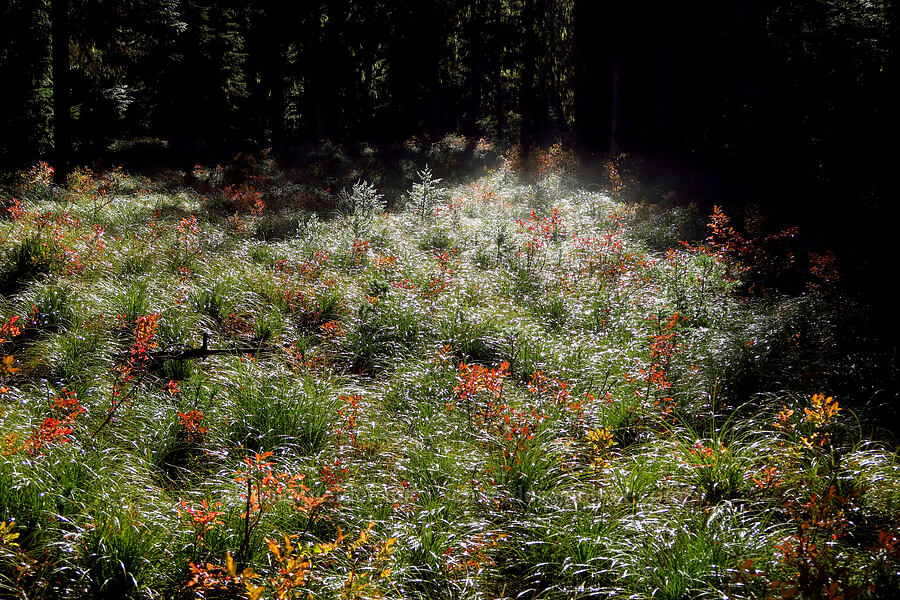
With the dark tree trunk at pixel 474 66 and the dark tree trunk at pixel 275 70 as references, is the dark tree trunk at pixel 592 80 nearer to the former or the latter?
the dark tree trunk at pixel 474 66

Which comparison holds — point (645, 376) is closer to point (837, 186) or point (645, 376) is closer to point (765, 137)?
point (837, 186)

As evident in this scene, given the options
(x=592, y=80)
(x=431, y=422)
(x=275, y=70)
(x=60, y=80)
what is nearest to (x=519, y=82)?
(x=592, y=80)

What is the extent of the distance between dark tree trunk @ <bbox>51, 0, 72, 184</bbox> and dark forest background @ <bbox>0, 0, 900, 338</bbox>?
→ 4 centimetres

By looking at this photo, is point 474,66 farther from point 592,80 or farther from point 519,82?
point 592,80

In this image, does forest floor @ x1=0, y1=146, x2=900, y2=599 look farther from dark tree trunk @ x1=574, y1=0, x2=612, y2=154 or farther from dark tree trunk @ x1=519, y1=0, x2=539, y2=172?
dark tree trunk @ x1=519, y1=0, x2=539, y2=172

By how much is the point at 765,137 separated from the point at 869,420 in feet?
41.4

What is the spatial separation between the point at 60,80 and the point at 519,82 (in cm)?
2055

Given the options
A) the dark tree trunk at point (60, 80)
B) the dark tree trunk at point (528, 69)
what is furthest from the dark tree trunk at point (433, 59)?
the dark tree trunk at point (60, 80)

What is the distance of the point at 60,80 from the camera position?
40.6 feet

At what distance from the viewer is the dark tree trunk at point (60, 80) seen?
39.9ft

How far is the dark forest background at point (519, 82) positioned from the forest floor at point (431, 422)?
102 inches

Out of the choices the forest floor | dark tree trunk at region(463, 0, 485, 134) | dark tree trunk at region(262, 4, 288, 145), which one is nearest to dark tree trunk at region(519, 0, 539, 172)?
dark tree trunk at region(463, 0, 485, 134)

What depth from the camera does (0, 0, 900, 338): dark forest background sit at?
33.7ft

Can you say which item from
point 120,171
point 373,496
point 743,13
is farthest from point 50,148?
point 743,13
